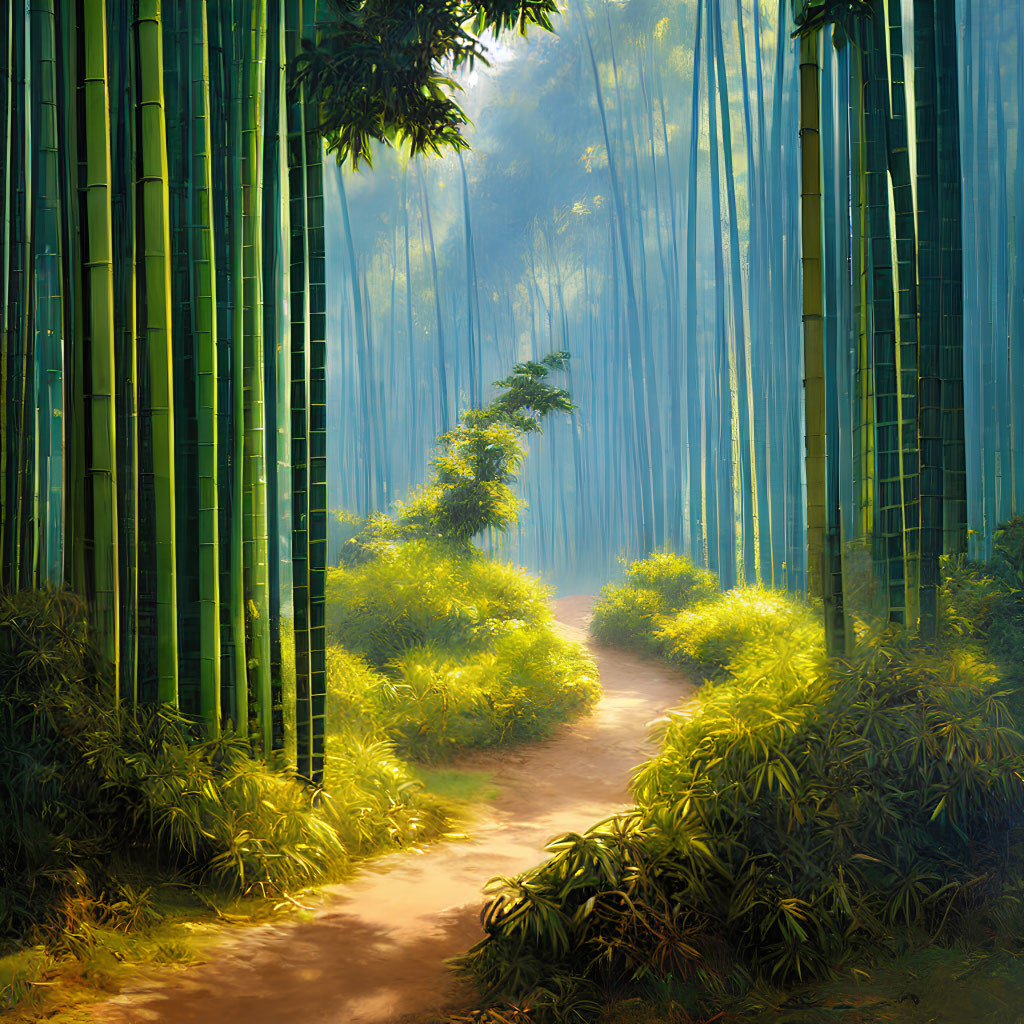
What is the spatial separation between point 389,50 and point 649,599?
625 centimetres

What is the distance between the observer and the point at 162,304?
278 centimetres

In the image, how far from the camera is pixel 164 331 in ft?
9.12

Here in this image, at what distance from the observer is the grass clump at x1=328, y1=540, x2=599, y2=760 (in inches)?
187

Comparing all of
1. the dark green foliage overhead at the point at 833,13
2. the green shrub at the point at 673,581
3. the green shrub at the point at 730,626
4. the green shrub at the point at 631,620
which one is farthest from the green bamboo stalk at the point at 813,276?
the green shrub at the point at 673,581

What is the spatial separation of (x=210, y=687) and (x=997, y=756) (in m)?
2.53

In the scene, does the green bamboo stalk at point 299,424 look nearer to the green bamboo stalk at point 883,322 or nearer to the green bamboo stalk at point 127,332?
the green bamboo stalk at point 127,332

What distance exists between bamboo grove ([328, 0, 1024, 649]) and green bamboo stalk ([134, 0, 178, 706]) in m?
2.16

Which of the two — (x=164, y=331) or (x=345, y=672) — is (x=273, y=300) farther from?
(x=345, y=672)

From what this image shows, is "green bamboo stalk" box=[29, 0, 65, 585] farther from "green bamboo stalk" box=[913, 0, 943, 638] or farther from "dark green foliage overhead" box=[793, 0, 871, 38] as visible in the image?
"green bamboo stalk" box=[913, 0, 943, 638]

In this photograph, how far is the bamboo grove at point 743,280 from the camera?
114 inches

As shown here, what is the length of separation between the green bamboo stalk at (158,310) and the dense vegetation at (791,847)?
1.42m

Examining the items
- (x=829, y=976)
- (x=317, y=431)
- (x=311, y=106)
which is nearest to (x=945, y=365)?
(x=829, y=976)

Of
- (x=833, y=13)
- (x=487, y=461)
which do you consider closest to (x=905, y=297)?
(x=833, y=13)

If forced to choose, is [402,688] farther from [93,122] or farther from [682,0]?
[682,0]
